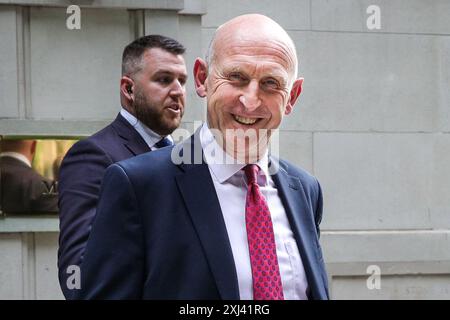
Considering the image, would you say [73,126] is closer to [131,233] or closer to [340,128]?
[340,128]

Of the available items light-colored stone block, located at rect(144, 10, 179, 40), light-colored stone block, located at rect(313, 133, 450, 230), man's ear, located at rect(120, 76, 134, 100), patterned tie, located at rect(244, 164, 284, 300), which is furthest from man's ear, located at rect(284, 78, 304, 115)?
light-colored stone block, located at rect(313, 133, 450, 230)

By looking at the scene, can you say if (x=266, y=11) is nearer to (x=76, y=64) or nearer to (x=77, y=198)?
(x=76, y=64)

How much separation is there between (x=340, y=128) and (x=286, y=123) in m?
0.50

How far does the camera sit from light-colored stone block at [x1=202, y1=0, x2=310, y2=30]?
8.55 metres

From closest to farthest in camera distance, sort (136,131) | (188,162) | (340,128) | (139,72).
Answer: (188,162)
(136,131)
(139,72)
(340,128)

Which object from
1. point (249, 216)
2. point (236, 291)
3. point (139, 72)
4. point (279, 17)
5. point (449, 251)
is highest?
point (279, 17)

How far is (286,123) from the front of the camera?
28.5 feet

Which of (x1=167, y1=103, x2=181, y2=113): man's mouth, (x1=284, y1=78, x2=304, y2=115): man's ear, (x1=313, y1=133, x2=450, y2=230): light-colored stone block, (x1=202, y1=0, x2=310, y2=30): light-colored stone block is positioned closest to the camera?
(x1=284, y1=78, x2=304, y2=115): man's ear

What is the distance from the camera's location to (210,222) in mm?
3047

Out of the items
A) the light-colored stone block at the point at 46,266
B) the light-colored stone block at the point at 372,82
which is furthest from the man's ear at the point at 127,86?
the light-colored stone block at the point at 372,82

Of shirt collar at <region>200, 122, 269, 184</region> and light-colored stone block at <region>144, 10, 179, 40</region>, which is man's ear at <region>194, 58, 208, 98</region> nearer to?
shirt collar at <region>200, 122, 269, 184</region>

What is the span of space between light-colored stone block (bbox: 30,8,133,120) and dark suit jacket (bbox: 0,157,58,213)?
0.46 m

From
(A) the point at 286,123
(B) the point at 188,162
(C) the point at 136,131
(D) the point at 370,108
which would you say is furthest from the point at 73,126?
(B) the point at 188,162

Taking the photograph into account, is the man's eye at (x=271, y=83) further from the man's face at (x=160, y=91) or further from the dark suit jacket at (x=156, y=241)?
the man's face at (x=160, y=91)
